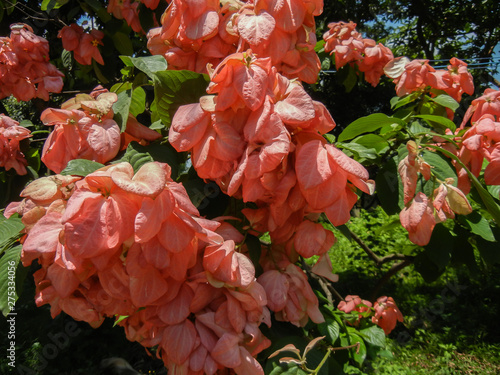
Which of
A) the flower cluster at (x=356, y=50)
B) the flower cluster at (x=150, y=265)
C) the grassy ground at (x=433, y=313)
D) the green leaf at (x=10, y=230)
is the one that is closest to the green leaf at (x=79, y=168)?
the flower cluster at (x=150, y=265)

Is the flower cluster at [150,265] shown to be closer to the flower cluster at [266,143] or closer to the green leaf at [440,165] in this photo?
the flower cluster at [266,143]

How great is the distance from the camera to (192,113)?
64cm

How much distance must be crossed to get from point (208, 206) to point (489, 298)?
13.4 feet

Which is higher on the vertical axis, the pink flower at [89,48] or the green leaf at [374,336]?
the pink flower at [89,48]

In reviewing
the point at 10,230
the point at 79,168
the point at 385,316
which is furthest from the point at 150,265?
the point at 385,316

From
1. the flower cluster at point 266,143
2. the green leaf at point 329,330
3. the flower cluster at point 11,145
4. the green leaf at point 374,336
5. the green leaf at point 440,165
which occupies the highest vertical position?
the flower cluster at point 266,143

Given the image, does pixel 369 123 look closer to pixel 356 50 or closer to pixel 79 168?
pixel 79 168

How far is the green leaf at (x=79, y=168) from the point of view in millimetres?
614

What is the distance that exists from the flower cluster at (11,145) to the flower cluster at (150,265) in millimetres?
915

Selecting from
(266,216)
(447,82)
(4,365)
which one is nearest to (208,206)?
(266,216)

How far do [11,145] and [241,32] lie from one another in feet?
3.60

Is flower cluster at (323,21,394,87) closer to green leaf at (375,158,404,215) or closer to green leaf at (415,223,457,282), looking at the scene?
green leaf at (415,223,457,282)

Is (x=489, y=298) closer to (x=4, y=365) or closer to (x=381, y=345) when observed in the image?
(x=381, y=345)

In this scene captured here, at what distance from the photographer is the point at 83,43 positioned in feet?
6.07
